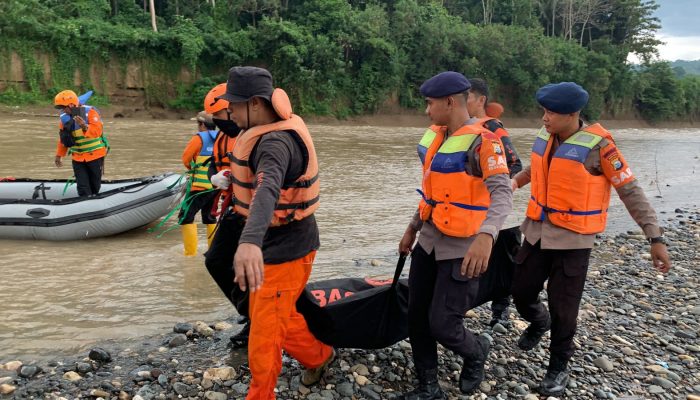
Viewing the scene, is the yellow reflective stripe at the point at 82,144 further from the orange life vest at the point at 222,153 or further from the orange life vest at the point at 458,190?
the orange life vest at the point at 458,190

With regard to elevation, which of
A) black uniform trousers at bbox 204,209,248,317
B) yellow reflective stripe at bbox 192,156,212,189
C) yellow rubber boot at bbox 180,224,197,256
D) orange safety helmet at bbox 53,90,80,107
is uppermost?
orange safety helmet at bbox 53,90,80,107

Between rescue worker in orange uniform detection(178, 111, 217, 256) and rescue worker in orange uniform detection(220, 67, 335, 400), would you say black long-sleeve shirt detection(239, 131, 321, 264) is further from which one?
rescue worker in orange uniform detection(178, 111, 217, 256)

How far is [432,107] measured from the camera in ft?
9.41

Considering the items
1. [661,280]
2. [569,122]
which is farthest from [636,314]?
[569,122]

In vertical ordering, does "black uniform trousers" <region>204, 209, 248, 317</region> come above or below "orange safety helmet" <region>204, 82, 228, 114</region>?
below

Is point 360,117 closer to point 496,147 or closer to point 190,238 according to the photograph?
point 190,238

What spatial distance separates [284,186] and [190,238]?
3.65 meters

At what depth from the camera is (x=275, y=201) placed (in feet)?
7.51

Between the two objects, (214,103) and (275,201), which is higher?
(214,103)

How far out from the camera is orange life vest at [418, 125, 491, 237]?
2.79 metres

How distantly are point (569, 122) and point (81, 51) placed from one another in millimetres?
32067

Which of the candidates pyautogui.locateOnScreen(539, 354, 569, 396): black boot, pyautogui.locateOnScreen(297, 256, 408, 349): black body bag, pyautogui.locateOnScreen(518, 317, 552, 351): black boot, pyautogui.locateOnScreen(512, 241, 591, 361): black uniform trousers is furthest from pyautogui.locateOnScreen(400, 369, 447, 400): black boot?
pyautogui.locateOnScreen(518, 317, 552, 351): black boot

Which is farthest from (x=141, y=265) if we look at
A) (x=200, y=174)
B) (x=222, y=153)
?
(x=222, y=153)

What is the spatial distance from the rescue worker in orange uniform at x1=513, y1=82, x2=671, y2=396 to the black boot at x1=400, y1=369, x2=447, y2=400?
67 cm
